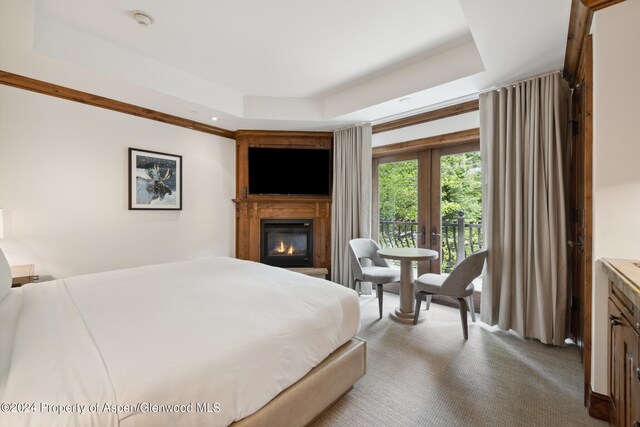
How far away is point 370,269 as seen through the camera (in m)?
3.58

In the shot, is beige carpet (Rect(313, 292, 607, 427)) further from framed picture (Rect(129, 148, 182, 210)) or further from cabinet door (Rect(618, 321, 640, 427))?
framed picture (Rect(129, 148, 182, 210))

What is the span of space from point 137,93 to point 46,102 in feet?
2.70

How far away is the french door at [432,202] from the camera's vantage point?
3814mm

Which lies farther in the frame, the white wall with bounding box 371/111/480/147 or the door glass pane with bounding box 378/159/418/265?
the door glass pane with bounding box 378/159/418/265

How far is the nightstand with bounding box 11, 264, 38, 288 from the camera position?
2.38 meters

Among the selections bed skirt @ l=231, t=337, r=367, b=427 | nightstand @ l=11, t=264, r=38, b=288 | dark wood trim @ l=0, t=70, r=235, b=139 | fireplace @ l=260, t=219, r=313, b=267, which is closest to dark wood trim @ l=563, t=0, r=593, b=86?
bed skirt @ l=231, t=337, r=367, b=427

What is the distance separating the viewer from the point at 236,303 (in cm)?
168

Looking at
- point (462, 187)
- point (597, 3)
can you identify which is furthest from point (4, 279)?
point (462, 187)

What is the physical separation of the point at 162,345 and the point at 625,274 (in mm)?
2049

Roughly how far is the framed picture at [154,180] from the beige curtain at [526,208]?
3798 millimetres

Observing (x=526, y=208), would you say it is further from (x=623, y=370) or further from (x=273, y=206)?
(x=273, y=206)

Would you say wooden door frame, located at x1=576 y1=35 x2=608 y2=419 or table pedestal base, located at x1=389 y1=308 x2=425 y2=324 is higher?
wooden door frame, located at x1=576 y1=35 x2=608 y2=419

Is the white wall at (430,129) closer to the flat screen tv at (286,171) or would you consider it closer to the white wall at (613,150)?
the flat screen tv at (286,171)

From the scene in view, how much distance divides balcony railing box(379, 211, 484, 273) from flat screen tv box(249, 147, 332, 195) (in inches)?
54.5
